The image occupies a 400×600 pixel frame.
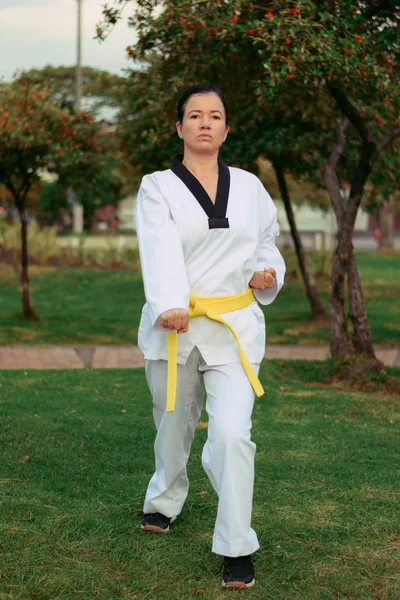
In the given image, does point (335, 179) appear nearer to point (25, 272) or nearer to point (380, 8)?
point (380, 8)

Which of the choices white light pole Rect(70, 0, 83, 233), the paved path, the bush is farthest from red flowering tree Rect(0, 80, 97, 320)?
white light pole Rect(70, 0, 83, 233)

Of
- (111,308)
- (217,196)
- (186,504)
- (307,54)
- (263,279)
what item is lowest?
(111,308)

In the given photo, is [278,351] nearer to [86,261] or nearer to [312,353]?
[312,353]

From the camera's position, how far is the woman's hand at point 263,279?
13.6 ft

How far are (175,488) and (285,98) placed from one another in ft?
21.1

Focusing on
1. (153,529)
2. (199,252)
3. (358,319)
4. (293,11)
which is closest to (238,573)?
(153,529)

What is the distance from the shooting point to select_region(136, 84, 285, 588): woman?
12.9 feet

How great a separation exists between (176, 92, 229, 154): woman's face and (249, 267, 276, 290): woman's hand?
1.80 ft

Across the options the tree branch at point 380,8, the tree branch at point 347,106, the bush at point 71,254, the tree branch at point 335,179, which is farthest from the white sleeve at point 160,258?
the bush at point 71,254

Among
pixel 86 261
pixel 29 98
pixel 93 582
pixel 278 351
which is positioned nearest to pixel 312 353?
pixel 278 351

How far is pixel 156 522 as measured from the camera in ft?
15.0

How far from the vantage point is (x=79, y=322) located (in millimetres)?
14391

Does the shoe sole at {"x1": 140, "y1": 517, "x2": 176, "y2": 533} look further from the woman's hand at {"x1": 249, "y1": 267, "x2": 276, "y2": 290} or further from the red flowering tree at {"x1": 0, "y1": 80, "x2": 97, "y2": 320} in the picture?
the red flowering tree at {"x1": 0, "y1": 80, "x2": 97, "y2": 320}

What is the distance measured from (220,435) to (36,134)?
31.8ft
